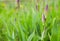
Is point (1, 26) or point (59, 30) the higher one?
point (59, 30)

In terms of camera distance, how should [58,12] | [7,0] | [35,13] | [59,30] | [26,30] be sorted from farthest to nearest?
[7,0]
[58,12]
[35,13]
[26,30]
[59,30]

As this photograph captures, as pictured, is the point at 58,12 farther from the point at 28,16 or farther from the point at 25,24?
the point at 25,24

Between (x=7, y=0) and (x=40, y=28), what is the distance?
3071 mm

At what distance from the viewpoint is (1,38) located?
165cm

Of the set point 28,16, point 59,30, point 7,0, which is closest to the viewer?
point 59,30

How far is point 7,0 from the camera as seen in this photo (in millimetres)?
4449

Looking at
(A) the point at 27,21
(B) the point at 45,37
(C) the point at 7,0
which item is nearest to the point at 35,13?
(A) the point at 27,21

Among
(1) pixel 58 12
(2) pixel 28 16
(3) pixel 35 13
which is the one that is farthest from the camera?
(1) pixel 58 12

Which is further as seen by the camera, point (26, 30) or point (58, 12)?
point (58, 12)

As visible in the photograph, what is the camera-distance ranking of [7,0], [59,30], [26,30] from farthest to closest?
[7,0] < [26,30] < [59,30]

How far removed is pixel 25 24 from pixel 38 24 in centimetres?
14

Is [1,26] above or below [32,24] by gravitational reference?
below

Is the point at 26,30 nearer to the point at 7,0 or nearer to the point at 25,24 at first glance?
the point at 25,24

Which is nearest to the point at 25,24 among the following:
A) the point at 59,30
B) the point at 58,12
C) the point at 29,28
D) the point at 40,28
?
the point at 29,28
